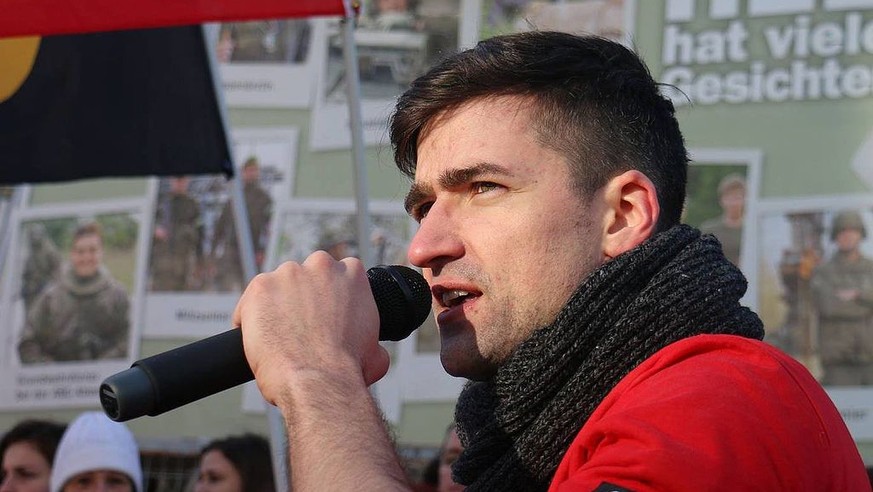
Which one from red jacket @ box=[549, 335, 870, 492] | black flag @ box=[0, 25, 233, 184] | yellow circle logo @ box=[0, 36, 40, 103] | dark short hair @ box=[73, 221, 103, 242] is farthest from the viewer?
dark short hair @ box=[73, 221, 103, 242]

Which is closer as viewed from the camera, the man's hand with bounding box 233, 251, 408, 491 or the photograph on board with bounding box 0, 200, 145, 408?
the man's hand with bounding box 233, 251, 408, 491

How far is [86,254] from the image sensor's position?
16.6 ft

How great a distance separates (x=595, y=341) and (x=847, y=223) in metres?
2.76

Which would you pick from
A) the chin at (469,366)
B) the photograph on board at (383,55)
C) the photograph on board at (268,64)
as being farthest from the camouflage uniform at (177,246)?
the chin at (469,366)

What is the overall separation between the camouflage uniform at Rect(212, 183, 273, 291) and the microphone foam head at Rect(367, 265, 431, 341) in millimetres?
3076

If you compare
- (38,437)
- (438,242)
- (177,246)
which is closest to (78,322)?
(177,246)

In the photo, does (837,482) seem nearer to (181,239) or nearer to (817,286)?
(817,286)

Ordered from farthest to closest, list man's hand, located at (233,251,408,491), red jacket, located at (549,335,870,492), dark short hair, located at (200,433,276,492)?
dark short hair, located at (200,433,276,492) < man's hand, located at (233,251,408,491) < red jacket, located at (549,335,870,492)

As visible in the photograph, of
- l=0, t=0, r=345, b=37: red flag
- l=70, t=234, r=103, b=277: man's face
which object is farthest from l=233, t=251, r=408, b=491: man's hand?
l=70, t=234, r=103, b=277: man's face

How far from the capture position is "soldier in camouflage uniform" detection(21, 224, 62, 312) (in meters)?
5.08

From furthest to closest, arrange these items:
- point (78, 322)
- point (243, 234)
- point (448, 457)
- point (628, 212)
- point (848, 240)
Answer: point (78, 322), point (848, 240), point (448, 457), point (243, 234), point (628, 212)

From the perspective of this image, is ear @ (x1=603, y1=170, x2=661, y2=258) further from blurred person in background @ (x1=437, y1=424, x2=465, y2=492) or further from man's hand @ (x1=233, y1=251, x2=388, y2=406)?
blurred person in background @ (x1=437, y1=424, x2=465, y2=492)

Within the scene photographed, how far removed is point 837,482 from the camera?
139 centimetres

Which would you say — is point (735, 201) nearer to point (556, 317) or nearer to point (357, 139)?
point (357, 139)
